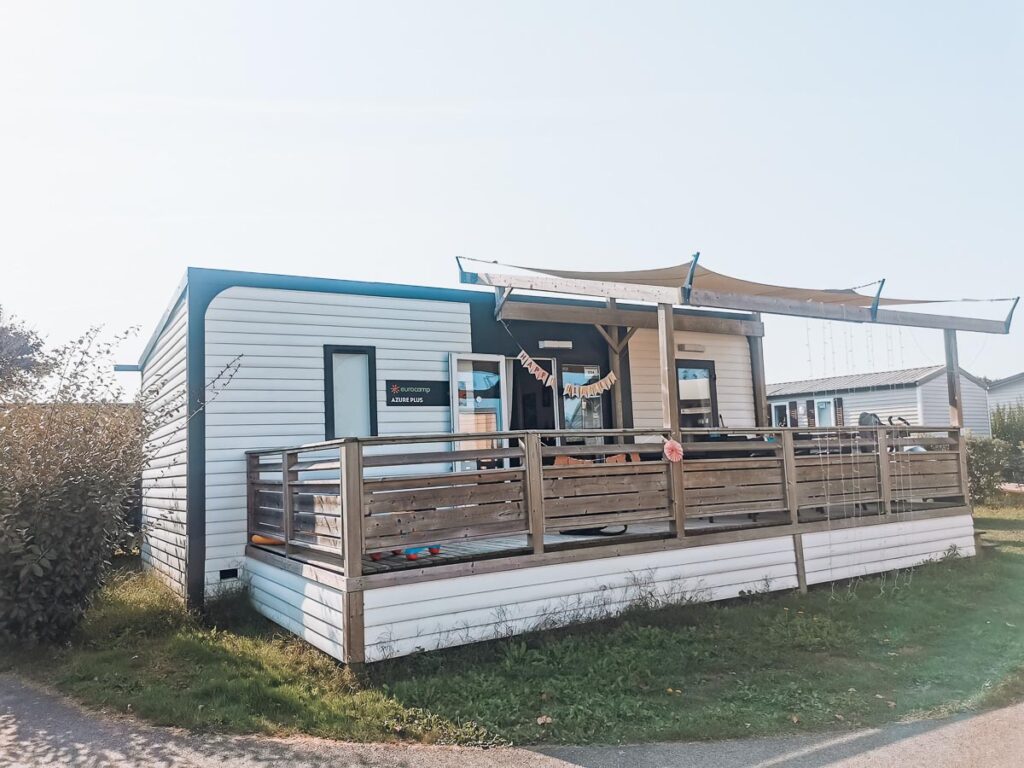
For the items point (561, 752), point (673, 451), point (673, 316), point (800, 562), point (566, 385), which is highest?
point (673, 316)

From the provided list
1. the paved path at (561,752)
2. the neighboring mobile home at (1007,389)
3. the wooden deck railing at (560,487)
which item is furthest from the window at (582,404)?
the neighboring mobile home at (1007,389)

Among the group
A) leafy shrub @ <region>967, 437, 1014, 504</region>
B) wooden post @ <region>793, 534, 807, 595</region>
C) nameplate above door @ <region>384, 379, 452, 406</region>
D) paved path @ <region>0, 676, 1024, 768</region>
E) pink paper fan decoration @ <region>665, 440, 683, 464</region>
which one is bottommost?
paved path @ <region>0, 676, 1024, 768</region>

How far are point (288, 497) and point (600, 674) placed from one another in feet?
10.3

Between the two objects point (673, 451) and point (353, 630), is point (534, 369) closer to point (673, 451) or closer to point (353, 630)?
point (673, 451)

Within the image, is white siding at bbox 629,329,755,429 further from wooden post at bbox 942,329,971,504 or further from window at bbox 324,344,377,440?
window at bbox 324,344,377,440

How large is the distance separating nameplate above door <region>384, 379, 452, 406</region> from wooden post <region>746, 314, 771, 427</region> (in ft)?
16.9

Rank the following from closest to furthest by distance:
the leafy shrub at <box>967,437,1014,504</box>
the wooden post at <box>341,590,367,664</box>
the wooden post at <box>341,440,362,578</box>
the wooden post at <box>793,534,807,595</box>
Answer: the wooden post at <box>341,590,367,664</box>, the wooden post at <box>341,440,362,578</box>, the wooden post at <box>793,534,807,595</box>, the leafy shrub at <box>967,437,1014,504</box>

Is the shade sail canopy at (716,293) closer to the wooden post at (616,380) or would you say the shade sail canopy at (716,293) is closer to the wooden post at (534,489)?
the wooden post at (616,380)

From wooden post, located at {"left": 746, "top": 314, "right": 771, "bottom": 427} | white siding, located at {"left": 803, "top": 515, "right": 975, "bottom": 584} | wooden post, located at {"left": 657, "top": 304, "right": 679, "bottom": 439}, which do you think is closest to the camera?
wooden post, located at {"left": 657, "top": 304, "right": 679, "bottom": 439}

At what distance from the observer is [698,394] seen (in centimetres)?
1120

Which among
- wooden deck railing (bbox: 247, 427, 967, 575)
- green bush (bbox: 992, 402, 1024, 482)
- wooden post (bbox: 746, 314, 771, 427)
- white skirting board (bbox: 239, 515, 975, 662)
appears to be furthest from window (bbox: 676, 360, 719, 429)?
green bush (bbox: 992, 402, 1024, 482)

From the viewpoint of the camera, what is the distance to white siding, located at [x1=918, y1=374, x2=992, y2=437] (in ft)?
86.4

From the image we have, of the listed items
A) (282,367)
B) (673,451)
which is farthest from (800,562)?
(282,367)

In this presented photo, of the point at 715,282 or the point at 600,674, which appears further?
the point at 715,282
